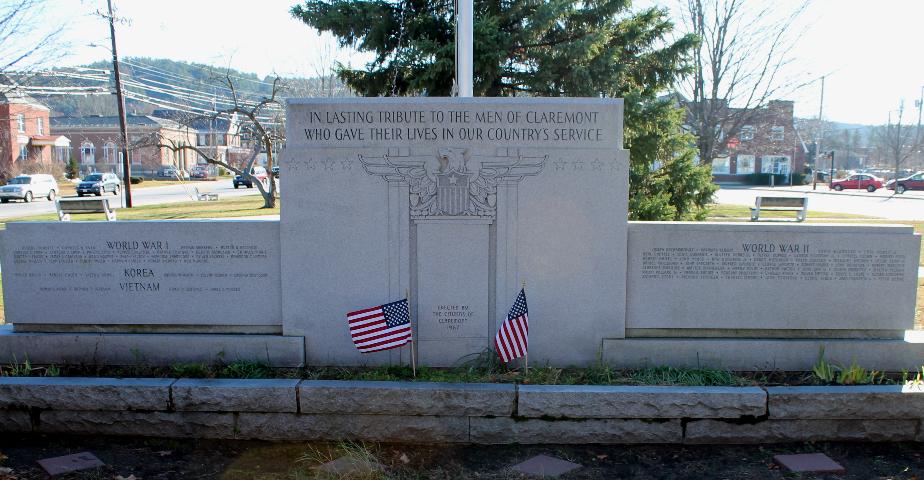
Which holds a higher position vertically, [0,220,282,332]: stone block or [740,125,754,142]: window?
[740,125,754,142]: window

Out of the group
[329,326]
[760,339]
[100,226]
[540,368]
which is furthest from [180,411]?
[760,339]

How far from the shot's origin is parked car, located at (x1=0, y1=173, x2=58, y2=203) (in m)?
35.1

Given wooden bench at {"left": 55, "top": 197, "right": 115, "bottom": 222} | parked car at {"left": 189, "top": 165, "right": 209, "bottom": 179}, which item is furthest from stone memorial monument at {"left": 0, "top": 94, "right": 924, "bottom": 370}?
parked car at {"left": 189, "top": 165, "right": 209, "bottom": 179}

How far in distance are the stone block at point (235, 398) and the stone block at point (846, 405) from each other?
139 inches

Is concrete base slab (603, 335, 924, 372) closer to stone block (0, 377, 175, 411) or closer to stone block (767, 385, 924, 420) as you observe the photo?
stone block (767, 385, 924, 420)

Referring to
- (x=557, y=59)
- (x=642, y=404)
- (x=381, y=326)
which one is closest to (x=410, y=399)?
(x=381, y=326)

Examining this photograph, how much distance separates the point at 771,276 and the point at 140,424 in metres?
5.11

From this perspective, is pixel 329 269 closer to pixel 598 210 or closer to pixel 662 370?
pixel 598 210

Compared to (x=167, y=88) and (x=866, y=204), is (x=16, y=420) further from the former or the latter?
(x=167, y=88)

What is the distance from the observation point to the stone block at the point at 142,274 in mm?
A: 5617

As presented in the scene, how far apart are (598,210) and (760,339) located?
177 cm

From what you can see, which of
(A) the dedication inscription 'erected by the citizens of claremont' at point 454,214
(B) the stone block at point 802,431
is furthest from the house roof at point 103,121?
(B) the stone block at point 802,431

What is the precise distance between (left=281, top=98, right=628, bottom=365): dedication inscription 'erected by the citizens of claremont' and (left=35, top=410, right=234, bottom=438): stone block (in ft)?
3.35

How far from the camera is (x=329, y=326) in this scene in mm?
5594
